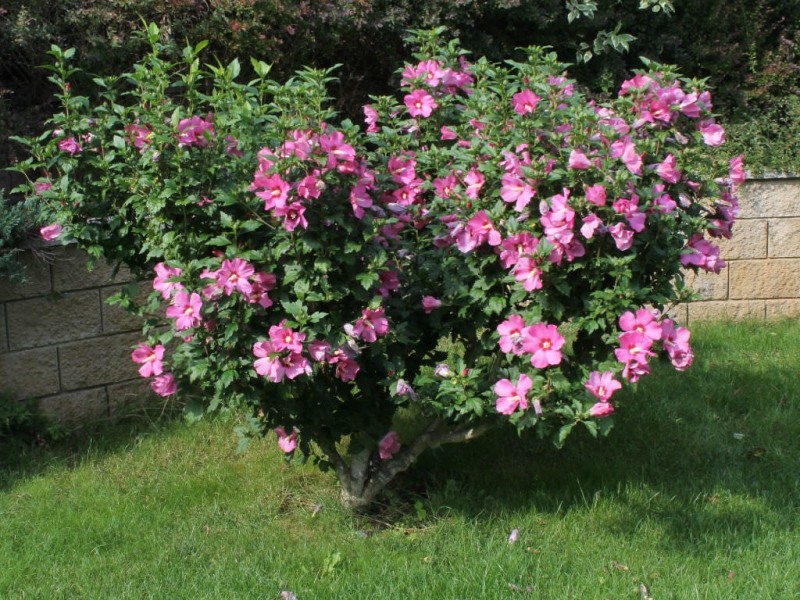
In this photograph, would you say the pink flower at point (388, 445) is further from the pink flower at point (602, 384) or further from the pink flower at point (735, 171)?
the pink flower at point (735, 171)

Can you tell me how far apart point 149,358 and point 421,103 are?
117cm

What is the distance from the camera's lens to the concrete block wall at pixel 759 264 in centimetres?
557

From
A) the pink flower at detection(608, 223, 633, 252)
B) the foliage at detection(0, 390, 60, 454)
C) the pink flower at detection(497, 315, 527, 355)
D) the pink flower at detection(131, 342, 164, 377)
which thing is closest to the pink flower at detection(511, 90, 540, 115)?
the pink flower at detection(608, 223, 633, 252)

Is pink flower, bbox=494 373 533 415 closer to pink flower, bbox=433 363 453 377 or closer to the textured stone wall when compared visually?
pink flower, bbox=433 363 453 377

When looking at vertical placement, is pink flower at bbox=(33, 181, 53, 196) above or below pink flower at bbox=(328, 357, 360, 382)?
above

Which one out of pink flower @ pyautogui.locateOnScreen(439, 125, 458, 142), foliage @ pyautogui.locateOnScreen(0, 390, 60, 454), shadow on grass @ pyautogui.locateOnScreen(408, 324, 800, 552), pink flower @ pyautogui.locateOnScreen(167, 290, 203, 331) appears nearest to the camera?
pink flower @ pyautogui.locateOnScreen(167, 290, 203, 331)

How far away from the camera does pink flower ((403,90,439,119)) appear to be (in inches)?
124

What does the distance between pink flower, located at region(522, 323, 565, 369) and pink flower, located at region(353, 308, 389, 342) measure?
40cm

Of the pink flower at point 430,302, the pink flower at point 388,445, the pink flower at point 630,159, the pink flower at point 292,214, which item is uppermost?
the pink flower at point 630,159

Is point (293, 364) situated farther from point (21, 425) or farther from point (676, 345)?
point (21, 425)

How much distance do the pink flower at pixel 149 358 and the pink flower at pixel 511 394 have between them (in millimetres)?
991

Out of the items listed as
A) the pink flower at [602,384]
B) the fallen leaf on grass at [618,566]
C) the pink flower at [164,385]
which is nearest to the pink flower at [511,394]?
the pink flower at [602,384]

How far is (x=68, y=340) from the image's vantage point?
13.9 feet

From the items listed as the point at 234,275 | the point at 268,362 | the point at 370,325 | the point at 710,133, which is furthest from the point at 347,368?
the point at 710,133
